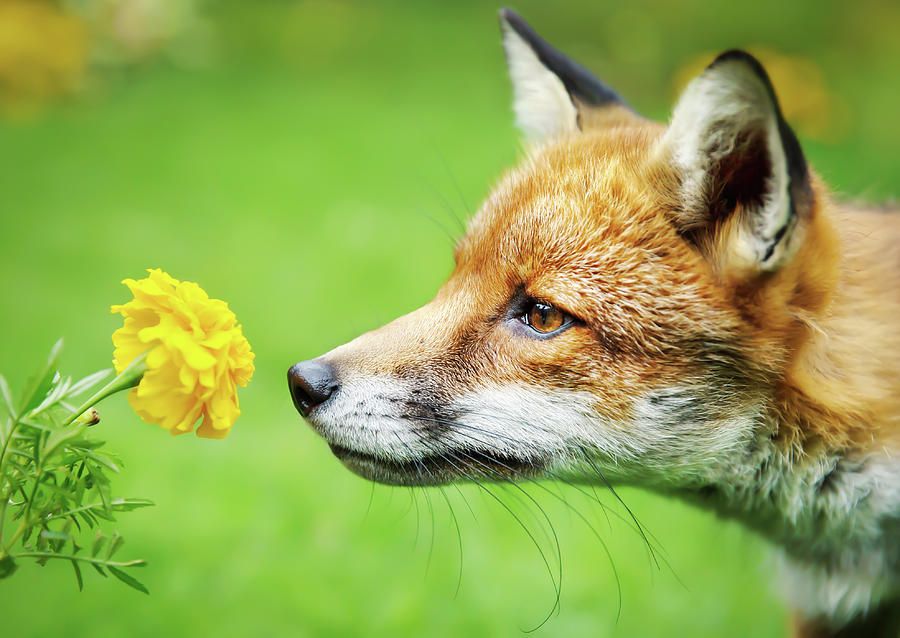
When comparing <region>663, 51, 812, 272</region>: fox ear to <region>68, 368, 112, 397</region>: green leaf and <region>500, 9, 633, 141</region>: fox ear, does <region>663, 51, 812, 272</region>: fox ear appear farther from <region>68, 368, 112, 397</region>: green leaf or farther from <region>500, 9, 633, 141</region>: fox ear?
<region>68, 368, 112, 397</region>: green leaf

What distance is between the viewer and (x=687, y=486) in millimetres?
2994

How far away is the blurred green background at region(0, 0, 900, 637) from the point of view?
4234mm

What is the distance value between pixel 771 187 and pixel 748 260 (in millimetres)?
245

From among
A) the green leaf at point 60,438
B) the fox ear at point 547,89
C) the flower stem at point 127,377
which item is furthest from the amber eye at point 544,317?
the green leaf at point 60,438

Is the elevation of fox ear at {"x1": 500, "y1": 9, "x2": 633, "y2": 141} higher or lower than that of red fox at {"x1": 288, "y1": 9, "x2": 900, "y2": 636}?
higher

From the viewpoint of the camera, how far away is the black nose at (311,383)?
270 cm

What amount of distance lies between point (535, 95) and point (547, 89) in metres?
0.11

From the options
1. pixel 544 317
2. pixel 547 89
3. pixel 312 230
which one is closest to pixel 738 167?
pixel 544 317

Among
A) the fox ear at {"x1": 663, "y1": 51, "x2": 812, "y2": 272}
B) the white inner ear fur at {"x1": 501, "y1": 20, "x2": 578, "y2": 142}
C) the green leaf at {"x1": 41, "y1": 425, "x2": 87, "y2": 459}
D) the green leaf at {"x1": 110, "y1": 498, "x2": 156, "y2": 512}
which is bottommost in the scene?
the green leaf at {"x1": 110, "y1": 498, "x2": 156, "y2": 512}

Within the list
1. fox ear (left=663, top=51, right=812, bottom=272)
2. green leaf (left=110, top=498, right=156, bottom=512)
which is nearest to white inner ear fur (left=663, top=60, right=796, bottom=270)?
fox ear (left=663, top=51, right=812, bottom=272)

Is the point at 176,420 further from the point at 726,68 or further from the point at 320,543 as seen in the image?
the point at 320,543

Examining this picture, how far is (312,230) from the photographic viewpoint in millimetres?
8188

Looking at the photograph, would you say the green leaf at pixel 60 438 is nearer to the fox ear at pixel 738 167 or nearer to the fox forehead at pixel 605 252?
the fox forehead at pixel 605 252

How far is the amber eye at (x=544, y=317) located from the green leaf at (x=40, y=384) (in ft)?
5.14
